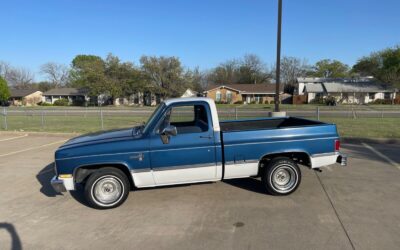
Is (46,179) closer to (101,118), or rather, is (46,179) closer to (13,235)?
(13,235)

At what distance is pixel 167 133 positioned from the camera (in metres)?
5.11

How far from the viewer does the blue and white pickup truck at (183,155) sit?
17.0ft

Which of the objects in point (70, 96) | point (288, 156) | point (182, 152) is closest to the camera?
point (182, 152)

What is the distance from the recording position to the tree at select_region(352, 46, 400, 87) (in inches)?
2249

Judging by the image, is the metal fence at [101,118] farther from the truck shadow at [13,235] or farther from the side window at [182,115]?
the truck shadow at [13,235]

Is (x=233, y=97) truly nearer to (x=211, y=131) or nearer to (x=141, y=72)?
(x=141, y=72)

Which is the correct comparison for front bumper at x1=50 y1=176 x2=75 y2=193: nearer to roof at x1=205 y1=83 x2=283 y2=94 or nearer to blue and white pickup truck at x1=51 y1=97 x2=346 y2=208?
blue and white pickup truck at x1=51 y1=97 x2=346 y2=208

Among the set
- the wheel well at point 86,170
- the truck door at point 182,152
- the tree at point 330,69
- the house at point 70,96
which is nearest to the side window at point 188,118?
the truck door at point 182,152

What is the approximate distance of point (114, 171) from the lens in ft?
17.3

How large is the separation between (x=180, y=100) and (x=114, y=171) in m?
1.67

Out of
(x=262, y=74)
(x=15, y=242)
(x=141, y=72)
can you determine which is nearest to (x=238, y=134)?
(x=15, y=242)

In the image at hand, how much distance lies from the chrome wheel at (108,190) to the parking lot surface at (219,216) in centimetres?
19

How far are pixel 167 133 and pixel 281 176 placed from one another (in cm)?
229

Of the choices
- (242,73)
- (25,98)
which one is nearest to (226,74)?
(242,73)
